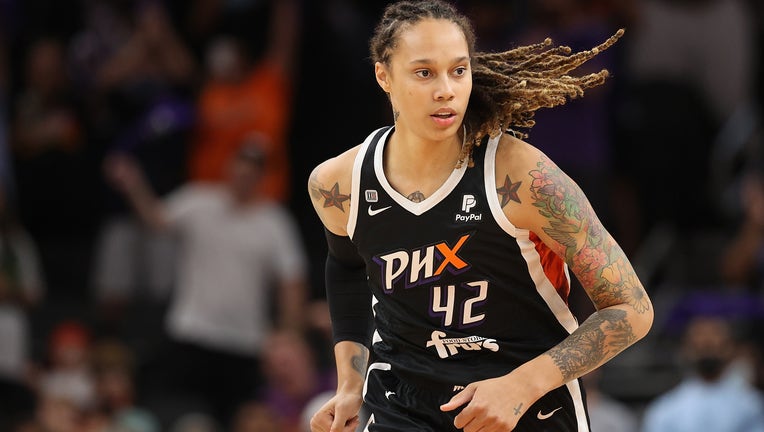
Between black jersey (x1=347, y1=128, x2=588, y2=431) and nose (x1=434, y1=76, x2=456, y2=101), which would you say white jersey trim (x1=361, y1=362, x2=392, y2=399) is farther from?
nose (x1=434, y1=76, x2=456, y2=101)

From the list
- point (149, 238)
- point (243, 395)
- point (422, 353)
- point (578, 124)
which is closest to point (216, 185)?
point (149, 238)

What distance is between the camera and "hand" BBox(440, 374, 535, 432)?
4.43 meters

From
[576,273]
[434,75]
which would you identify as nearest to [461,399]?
[576,273]

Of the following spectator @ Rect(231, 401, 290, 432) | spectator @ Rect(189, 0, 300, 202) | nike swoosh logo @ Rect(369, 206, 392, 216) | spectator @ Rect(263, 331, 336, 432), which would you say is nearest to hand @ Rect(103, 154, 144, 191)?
spectator @ Rect(189, 0, 300, 202)

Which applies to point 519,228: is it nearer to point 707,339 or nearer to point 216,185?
point 707,339

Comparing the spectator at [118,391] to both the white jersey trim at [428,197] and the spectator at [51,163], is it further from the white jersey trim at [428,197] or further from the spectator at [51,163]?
the white jersey trim at [428,197]

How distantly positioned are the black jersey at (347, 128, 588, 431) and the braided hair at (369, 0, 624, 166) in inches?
4.2

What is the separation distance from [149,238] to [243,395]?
165 cm

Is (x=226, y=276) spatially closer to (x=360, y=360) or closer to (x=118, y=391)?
(x=118, y=391)

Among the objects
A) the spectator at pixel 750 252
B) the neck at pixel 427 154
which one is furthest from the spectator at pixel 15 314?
the neck at pixel 427 154

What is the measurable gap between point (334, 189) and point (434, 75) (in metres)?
0.67

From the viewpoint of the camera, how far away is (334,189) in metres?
5.08

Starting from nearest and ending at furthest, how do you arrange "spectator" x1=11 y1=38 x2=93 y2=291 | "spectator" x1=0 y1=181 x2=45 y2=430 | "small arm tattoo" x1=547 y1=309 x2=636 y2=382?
"small arm tattoo" x1=547 y1=309 x2=636 y2=382 → "spectator" x1=0 y1=181 x2=45 y2=430 → "spectator" x1=11 y1=38 x2=93 y2=291

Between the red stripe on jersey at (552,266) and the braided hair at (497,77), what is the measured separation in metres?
0.39
